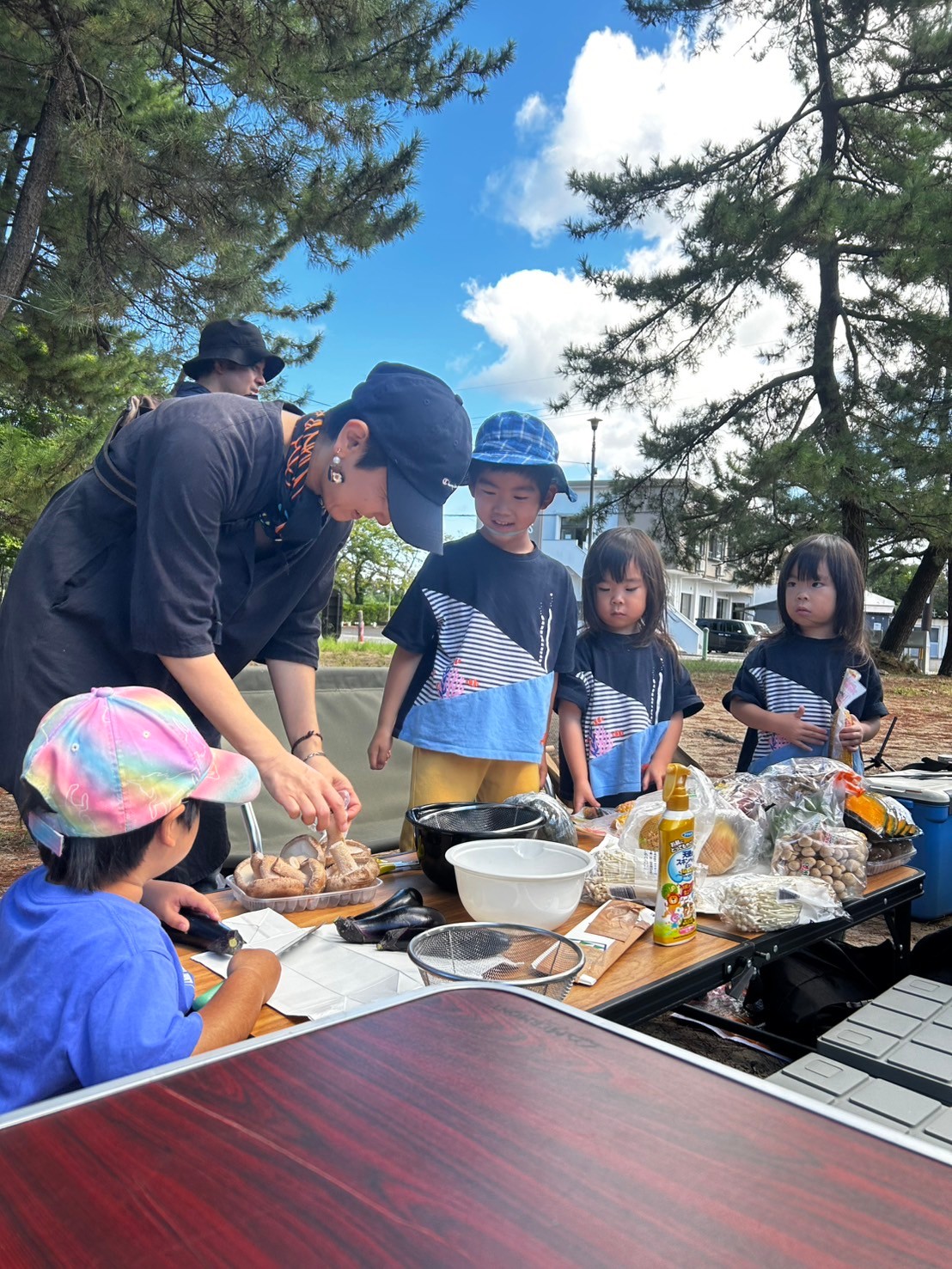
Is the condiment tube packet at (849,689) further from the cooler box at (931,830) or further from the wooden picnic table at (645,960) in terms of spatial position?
the wooden picnic table at (645,960)

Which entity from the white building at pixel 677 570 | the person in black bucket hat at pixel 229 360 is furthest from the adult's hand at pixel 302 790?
the person in black bucket hat at pixel 229 360

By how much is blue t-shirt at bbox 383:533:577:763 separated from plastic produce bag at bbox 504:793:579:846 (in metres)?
0.55

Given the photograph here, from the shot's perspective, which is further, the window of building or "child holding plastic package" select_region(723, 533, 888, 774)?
the window of building

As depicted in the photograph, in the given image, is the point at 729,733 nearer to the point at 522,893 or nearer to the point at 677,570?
the point at 677,570

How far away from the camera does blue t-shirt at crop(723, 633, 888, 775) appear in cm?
296

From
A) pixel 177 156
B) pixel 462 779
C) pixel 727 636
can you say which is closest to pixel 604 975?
pixel 462 779

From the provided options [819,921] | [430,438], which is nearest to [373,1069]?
[430,438]

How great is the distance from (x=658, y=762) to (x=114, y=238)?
19.2ft

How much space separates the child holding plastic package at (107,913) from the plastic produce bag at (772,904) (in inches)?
34.4

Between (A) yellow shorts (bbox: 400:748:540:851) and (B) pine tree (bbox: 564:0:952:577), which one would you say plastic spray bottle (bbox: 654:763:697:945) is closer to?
(A) yellow shorts (bbox: 400:748:540:851)

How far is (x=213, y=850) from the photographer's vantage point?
6.48ft

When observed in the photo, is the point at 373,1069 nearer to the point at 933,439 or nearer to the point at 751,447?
the point at 933,439

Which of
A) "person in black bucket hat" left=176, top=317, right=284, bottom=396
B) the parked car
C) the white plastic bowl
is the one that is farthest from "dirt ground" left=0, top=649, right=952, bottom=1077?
the parked car

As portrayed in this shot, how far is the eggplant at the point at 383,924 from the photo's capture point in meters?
1.42
